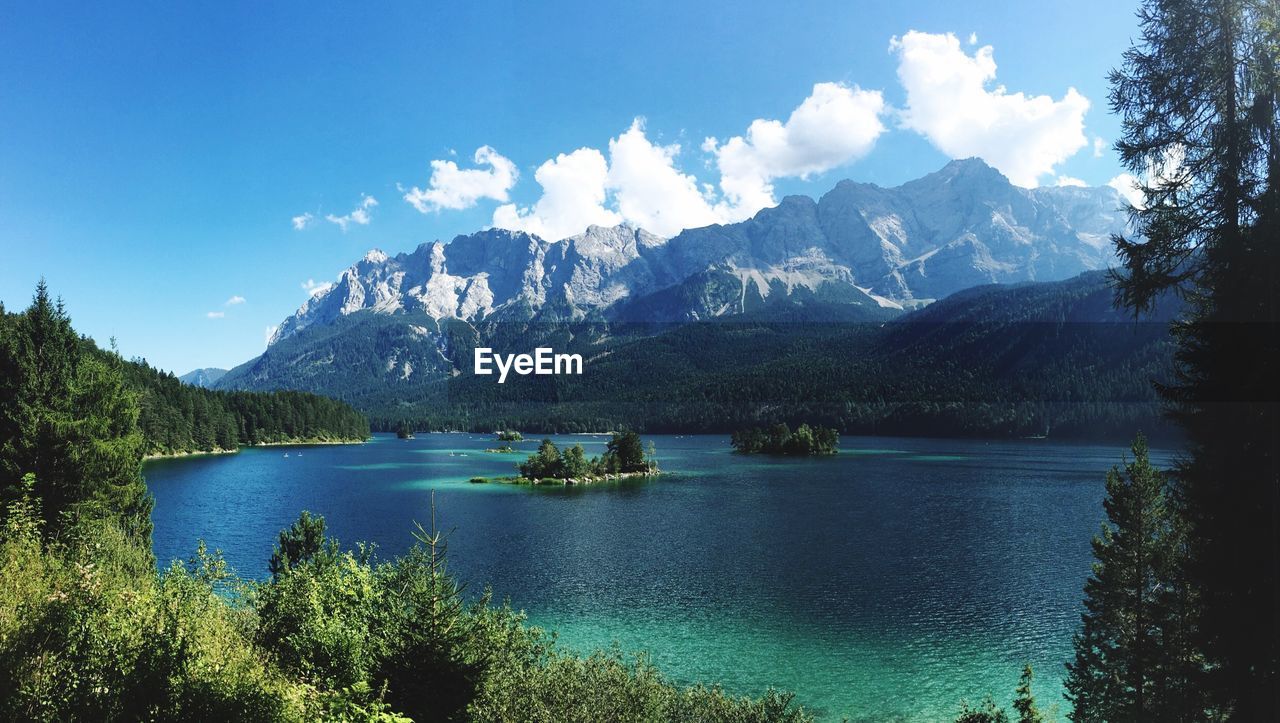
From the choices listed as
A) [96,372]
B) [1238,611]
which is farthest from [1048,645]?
[96,372]

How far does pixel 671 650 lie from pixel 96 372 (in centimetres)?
3755

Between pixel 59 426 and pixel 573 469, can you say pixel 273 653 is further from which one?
pixel 573 469

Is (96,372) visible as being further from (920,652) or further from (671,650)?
(920,652)

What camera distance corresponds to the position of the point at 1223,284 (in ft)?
40.8

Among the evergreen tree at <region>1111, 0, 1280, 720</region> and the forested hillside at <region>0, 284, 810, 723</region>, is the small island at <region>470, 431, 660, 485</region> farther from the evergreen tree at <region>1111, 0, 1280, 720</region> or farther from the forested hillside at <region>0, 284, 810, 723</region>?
the evergreen tree at <region>1111, 0, 1280, 720</region>

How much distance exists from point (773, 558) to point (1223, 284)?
55.7 m

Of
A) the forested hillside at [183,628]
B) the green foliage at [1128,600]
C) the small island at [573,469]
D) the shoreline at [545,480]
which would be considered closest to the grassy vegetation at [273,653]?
the forested hillside at [183,628]

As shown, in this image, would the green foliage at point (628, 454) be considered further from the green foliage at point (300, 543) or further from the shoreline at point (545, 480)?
the green foliage at point (300, 543)

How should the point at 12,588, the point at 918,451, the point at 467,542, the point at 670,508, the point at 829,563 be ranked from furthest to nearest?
1. the point at 918,451
2. the point at 670,508
3. the point at 467,542
4. the point at 829,563
5. the point at 12,588

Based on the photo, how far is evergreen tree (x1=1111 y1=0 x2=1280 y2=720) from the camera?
1180 cm

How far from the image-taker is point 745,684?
114ft

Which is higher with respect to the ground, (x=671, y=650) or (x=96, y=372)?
(x=96, y=372)

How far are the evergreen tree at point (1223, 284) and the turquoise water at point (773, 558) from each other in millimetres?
23526

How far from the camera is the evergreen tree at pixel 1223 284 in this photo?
11.8 meters
